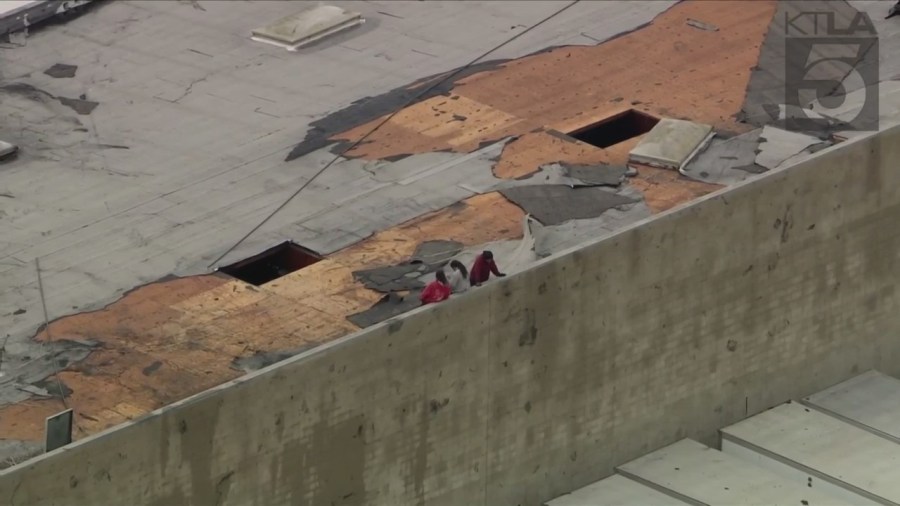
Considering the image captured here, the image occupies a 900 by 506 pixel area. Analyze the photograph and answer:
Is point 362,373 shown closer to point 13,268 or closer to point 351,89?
point 13,268

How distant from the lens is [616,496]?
26.6 meters

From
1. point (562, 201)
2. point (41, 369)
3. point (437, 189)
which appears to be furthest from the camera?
point (437, 189)

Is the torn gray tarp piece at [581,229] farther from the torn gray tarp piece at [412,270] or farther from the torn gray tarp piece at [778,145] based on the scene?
the torn gray tarp piece at [778,145]

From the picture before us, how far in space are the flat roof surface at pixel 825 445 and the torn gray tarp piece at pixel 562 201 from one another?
3.21 m

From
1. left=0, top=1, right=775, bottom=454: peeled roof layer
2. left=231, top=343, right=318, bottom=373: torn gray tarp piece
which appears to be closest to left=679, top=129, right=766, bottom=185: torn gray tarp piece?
left=0, top=1, right=775, bottom=454: peeled roof layer

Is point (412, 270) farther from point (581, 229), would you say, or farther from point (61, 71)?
point (61, 71)

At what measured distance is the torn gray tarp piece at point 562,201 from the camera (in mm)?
28281

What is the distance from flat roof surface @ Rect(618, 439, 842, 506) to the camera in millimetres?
26344

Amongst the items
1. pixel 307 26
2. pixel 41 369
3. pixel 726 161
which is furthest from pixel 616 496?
pixel 307 26

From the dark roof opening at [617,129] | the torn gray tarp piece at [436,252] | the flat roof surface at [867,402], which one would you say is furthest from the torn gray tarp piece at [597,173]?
the flat roof surface at [867,402]

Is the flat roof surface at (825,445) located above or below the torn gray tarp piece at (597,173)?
below

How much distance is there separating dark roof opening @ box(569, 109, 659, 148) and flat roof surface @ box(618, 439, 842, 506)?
5122 millimetres

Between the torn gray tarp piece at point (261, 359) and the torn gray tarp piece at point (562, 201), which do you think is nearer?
the torn gray tarp piece at point (261, 359)

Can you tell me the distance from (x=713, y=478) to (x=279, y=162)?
24.6 feet
